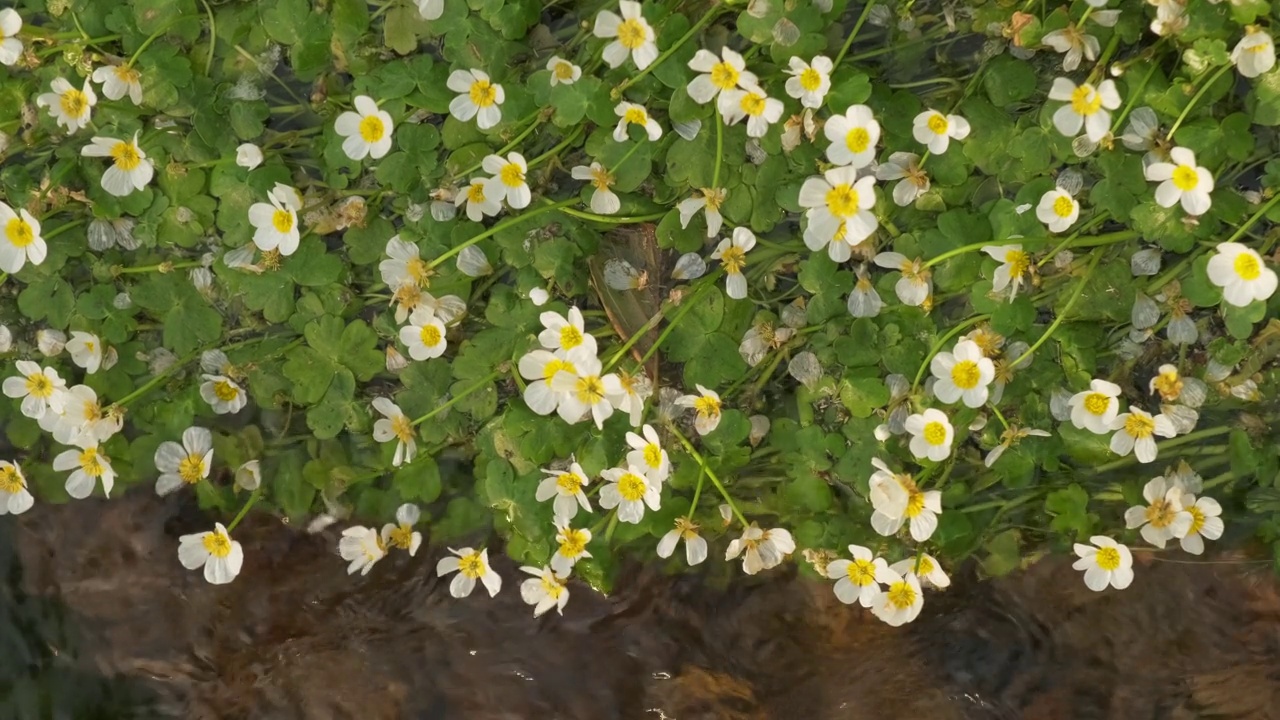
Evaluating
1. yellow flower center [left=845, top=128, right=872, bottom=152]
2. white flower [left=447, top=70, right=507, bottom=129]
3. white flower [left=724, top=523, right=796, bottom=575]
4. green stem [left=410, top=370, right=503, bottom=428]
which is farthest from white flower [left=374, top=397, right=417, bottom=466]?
yellow flower center [left=845, top=128, right=872, bottom=152]

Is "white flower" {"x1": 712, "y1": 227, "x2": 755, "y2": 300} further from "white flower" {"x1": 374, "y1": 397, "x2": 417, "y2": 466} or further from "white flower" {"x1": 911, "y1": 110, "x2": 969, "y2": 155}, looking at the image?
"white flower" {"x1": 374, "y1": 397, "x2": 417, "y2": 466}

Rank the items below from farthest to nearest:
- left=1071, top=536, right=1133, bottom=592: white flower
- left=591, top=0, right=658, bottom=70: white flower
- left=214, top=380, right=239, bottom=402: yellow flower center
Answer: left=214, top=380, right=239, bottom=402: yellow flower center, left=1071, top=536, right=1133, bottom=592: white flower, left=591, top=0, right=658, bottom=70: white flower

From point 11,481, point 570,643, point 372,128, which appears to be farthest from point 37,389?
point 570,643

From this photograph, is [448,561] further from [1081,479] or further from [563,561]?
[1081,479]

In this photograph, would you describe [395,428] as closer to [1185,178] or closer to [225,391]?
[225,391]

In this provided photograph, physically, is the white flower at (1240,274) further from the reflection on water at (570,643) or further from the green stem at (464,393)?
the green stem at (464,393)

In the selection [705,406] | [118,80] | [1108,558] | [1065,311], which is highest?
[118,80]

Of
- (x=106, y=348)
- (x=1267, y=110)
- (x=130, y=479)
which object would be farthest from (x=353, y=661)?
(x=1267, y=110)

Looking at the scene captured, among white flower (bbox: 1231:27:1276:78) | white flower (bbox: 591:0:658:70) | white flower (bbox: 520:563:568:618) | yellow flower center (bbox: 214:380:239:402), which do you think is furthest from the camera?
yellow flower center (bbox: 214:380:239:402)
